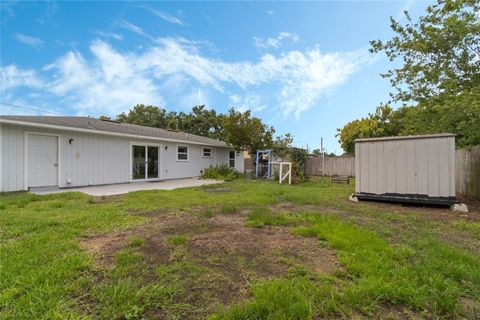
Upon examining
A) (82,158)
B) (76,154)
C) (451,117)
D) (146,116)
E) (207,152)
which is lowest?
(82,158)

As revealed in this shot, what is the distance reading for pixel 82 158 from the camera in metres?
9.40

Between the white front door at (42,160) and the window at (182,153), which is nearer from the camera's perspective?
the white front door at (42,160)

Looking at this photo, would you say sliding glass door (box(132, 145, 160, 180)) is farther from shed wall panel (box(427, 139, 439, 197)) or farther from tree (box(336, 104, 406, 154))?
tree (box(336, 104, 406, 154))

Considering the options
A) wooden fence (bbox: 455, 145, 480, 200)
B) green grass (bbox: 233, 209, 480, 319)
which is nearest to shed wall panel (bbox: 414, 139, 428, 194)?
wooden fence (bbox: 455, 145, 480, 200)

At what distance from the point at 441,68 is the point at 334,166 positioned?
457 inches

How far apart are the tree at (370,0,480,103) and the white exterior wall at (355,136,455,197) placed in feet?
5.73

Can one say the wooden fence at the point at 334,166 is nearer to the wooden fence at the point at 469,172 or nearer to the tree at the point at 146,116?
the wooden fence at the point at 469,172

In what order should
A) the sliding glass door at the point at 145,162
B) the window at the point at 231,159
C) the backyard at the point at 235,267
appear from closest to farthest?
the backyard at the point at 235,267, the sliding glass door at the point at 145,162, the window at the point at 231,159

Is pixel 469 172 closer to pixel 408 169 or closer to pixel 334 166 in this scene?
pixel 408 169

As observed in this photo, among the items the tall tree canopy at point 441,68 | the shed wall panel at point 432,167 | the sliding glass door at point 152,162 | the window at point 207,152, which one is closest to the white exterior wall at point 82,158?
the sliding glass door at point 152,162

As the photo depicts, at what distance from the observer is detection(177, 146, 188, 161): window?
14.1m

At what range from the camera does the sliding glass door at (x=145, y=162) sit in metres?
11.6

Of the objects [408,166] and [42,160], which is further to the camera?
A: [42,160]

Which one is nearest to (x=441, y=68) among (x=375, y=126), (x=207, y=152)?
(x=207, y=152)
